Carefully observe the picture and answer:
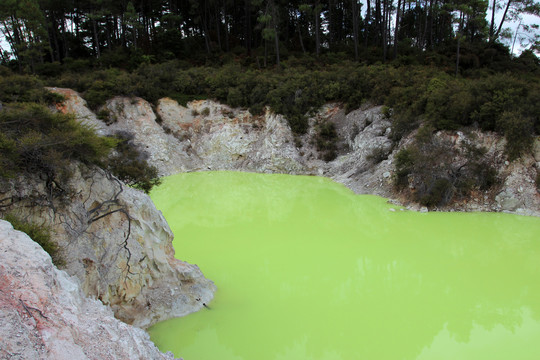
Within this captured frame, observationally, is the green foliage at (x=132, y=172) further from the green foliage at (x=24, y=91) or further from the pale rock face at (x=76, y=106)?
the pale rock face at (x=76, y=106)

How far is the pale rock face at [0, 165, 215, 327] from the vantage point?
18.3ft

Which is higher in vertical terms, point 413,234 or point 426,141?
point 426,141

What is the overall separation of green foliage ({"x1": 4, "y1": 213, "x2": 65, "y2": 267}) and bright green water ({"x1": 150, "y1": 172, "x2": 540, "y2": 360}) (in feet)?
7.02

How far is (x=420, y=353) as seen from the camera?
5.79 metres

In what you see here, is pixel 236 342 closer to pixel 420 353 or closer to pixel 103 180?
pixel 420 353

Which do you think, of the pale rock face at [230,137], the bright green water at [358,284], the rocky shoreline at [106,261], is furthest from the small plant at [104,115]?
the rocky shoreline at [106,261]

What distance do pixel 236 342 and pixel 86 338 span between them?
3.12m

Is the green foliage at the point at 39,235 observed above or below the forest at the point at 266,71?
below

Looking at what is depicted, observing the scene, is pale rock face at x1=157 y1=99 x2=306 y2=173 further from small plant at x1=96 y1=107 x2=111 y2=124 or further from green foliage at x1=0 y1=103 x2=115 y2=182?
green foliage at x1=0 y1=103 x2=115 y2=182

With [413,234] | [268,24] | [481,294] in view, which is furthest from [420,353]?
[268,24]

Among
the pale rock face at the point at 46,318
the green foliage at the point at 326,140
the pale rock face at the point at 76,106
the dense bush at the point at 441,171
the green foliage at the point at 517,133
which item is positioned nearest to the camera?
the pale rock face at the point at 46,318

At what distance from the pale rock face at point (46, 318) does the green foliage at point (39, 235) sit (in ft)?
2.28

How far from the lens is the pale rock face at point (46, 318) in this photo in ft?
9.43

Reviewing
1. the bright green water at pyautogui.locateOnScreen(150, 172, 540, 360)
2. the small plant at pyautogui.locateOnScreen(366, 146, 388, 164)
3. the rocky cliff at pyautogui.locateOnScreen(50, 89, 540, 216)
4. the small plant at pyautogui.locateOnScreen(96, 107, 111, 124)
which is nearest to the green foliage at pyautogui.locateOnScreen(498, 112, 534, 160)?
the rocky cliff at pyautogui.locateOnScreen(50, 89, 540, 216)
